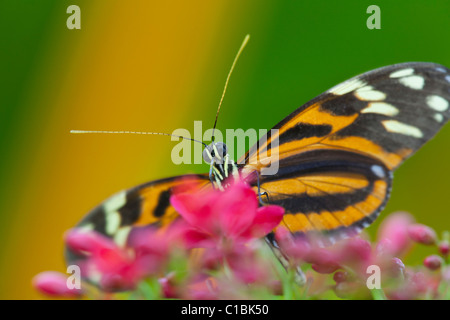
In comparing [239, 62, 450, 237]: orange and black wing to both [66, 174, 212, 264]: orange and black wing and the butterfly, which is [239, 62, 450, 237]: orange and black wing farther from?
[66, 174, 212, 264]: orange and black wing

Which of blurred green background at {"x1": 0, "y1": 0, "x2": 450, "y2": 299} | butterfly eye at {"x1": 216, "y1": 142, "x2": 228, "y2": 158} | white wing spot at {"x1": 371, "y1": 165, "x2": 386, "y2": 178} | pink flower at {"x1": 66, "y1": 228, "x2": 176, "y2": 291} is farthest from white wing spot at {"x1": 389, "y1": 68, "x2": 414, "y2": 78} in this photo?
blurred green background at {"x1": 0, "y1": 0, "x2": 450, "y2": 299}

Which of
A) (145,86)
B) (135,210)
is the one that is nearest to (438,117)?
(135,210)

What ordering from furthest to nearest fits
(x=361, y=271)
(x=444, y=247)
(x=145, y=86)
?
(x=145, y=86) < (x=444, y=247) < (x=361, y=271)

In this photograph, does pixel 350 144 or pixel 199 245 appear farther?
pixel 350 144

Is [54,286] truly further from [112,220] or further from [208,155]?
[208,155]

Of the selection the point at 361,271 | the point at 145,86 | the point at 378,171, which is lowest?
the point at 361,271

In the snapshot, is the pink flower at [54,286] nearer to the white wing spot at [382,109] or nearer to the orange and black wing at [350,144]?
the orange and black wing at [350,144]

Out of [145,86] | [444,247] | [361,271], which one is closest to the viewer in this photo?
[361,271]

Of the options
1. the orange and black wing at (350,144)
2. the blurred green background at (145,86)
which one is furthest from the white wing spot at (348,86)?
the blurred green background at (145,86)
